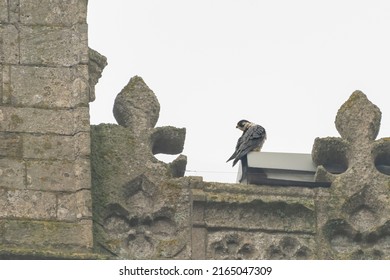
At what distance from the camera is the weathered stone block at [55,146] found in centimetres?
3084

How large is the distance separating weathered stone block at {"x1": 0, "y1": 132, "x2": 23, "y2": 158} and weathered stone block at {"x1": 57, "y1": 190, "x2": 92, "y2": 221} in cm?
60

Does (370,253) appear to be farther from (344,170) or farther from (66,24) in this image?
(66,24)

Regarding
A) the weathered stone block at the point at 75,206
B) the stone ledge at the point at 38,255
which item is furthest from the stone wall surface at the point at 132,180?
the stone ledge at the point at 38,255

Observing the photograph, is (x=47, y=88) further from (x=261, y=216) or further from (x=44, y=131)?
(x=261, y=216)

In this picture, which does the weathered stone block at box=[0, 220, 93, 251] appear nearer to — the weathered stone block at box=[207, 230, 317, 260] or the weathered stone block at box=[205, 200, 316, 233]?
the weathered stone block at box=[207, 230, 317, 260]

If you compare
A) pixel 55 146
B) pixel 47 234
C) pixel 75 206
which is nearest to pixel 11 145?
pixel 55 146

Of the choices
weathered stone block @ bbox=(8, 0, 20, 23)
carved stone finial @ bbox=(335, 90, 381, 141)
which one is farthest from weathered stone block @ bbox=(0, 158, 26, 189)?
carved stone finial @ bbox=(335, 90, 381, 141)

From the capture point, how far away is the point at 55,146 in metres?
30.9

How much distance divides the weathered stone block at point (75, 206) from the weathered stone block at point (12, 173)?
391 mm

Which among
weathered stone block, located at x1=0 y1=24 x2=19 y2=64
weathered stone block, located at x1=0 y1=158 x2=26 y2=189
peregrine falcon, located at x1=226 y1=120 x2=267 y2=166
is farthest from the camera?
peregrine falcon, located at x1=226 y1=120 x2=267 y2=166

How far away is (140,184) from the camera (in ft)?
103

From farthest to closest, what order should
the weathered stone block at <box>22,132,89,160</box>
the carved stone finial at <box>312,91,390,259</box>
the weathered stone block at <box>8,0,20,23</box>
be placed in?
the weathered stone block at <box>8,0,20,23</box> → the carved stone finial at <box>312,91,390,259</box> → the weathered stone block at <box>22,132,89,160</box>

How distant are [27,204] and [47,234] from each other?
463 millimetres

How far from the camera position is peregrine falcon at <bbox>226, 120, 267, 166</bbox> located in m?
32.0
